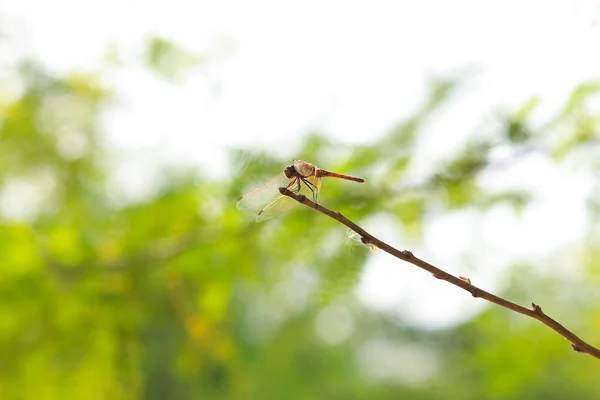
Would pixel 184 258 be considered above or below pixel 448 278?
above

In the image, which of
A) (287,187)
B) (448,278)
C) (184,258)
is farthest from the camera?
(184,258)

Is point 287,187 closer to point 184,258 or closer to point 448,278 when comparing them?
point 448,278

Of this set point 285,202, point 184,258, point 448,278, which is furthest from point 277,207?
point 184,258

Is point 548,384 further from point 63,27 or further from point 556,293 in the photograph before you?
point 63,27

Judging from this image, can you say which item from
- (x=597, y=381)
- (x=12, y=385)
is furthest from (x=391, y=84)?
(x=597, y=381)

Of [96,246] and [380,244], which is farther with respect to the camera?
[96,246]

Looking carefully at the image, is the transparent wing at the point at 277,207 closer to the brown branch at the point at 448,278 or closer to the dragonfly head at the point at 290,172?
the dragonfly head at the point at 290,172
